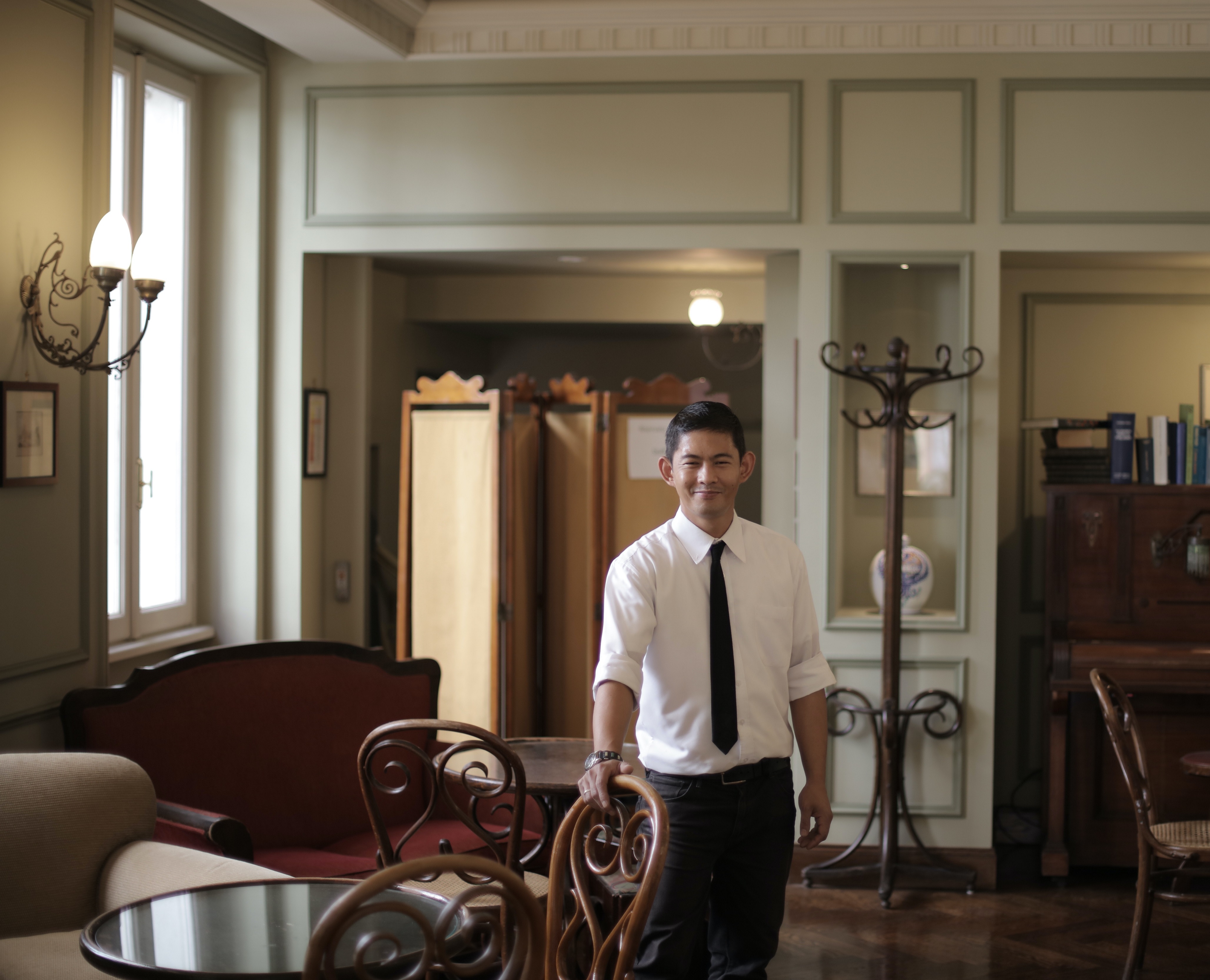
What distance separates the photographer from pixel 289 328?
4.15m

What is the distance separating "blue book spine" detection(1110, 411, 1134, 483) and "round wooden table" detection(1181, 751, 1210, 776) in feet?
3.43

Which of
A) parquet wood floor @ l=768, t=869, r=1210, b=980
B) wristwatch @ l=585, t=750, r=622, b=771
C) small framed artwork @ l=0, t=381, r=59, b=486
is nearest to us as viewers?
wristwatch @ l=585, t=750, r=622, b=771

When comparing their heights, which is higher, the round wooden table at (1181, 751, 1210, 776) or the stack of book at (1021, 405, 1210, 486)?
the stack of book at (1021, 405, 1210, 486)

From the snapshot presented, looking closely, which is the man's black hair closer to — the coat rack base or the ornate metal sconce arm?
the ornate metal sconce arm

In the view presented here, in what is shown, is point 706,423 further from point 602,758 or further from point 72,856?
point 72,856

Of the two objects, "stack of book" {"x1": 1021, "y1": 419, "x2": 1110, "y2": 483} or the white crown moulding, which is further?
"stack of book" {"x1": 1021, "y1": 419, "x2": 1110, "y2": 483}

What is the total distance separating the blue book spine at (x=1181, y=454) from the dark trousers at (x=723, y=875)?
8.97 feet

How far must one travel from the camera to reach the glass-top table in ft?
5.83

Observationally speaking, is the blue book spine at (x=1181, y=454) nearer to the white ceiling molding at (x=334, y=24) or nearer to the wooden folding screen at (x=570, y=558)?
the wooden folding screen at (x=570, y=558)

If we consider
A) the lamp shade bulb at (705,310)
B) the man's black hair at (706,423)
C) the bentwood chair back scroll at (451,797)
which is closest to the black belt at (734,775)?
the bentwood chair back scroll at (451,797)

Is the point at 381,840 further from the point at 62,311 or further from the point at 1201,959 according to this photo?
the point at 1201,959

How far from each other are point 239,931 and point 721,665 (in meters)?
0.95

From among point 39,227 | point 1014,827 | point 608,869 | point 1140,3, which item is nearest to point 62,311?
point 39,227

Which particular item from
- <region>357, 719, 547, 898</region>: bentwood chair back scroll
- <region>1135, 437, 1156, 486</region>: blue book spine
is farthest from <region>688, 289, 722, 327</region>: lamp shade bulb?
<region>357, 719, 547, 898</region>: bentwood chair back scroll
